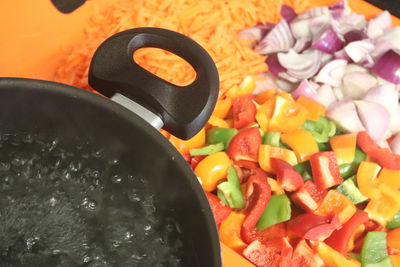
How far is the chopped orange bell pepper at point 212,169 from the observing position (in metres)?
1.58

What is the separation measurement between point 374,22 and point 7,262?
175cm

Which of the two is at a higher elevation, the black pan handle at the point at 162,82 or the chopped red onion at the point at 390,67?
the black pan handle at the point at 162,82

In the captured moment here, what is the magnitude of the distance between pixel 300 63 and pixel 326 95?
16 cm

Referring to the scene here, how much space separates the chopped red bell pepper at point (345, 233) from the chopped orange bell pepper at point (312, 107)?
0.40 meters

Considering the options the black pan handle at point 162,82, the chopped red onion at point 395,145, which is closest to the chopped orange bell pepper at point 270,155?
the chopped red onion at point 395,145

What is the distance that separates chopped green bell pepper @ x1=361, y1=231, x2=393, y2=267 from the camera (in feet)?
4.75

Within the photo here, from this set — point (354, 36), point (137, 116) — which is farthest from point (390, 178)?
point (137, 116)

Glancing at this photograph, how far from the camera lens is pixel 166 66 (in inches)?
67.6

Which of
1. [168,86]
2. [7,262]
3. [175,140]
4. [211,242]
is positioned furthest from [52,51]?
[211,242]

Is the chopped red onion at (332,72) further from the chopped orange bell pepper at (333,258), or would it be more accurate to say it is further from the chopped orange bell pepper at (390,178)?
the chopped orange bell pepper at (333,258)

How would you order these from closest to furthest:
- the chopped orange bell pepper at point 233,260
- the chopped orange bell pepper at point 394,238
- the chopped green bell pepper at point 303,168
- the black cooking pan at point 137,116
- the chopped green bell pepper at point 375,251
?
the black cooking pan at point 137,116 → the chopped orange bell pepper at point 233,260 → the chopped green bell pepper at point 375,251 → the chopped orange bell pepper at point 394,238 → the chopped green bell pepper at point 303,168

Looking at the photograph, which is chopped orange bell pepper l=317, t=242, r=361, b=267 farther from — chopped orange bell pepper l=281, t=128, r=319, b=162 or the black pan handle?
the black pan handle

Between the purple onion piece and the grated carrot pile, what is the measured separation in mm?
35

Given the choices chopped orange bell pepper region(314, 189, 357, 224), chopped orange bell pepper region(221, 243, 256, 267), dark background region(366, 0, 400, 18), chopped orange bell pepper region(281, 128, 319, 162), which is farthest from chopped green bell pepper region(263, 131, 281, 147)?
dark background region(366, 0, 400, 18)
